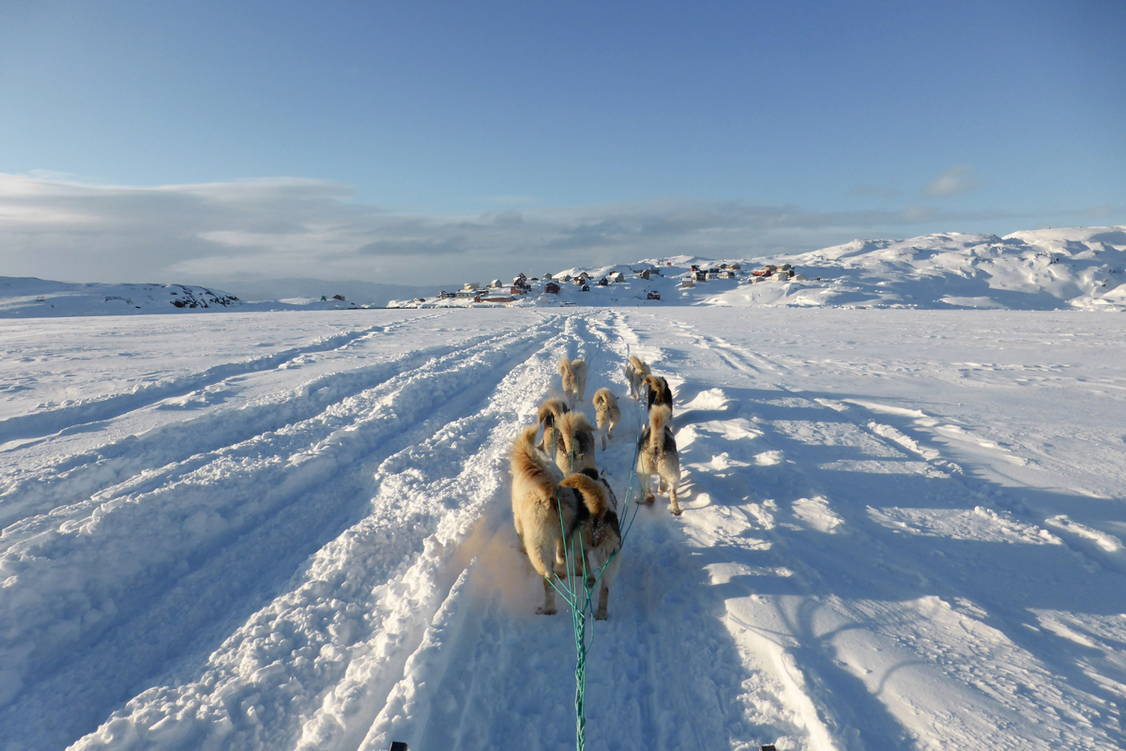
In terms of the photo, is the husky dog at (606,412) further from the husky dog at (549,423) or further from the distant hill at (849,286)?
the distant hill at (849,286)

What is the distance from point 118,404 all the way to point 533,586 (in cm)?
889

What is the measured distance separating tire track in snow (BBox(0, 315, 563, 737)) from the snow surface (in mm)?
23

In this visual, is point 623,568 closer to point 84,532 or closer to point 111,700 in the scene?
point 111,700

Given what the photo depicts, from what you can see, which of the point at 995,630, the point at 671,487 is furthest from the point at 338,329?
the point at 995,630

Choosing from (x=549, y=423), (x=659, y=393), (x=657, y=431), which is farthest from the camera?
(x=659, y=393)

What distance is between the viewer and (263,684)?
2.91 metres

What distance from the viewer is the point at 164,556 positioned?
14.0ft

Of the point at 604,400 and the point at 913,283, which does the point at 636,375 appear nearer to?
the point at 604,400

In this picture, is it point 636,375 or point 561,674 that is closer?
point 561,674

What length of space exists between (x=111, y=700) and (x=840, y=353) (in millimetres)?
16995

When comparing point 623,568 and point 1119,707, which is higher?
point 1119,707

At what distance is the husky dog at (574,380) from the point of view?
9672 millimetres

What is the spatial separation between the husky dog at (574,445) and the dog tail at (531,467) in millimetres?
1159

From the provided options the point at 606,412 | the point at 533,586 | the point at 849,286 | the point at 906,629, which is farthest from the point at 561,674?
the point at 849,286
